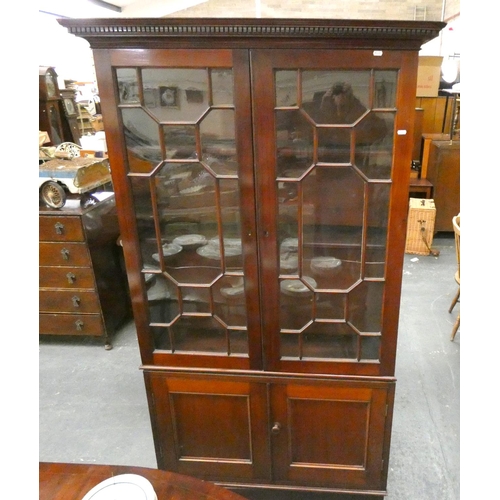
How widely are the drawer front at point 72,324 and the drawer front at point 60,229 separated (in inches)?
19.6

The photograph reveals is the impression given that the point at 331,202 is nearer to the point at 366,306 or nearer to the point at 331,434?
the point at 366,306

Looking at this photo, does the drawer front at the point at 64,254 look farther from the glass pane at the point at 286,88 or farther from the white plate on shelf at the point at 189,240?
the glass pane at the point at 286,88

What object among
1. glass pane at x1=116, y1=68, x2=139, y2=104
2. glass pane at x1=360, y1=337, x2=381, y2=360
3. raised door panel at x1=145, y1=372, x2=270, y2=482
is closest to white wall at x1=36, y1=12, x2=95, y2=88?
glass pane at x1=116, y1=68, x2=139, y2=104

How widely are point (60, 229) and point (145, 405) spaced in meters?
1.03

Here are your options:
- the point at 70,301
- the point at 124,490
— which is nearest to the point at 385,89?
the point at 124,490

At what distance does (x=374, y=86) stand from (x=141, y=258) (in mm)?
829

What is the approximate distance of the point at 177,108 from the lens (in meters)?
1.11

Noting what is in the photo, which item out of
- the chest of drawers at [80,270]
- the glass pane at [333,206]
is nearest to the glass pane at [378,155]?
the glass pane at [333,206]

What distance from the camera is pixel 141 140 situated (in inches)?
44.9

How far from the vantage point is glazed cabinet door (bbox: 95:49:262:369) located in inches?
41.9

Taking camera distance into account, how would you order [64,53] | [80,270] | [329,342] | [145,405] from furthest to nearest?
[64,53] → [80,270] → [145,405] → [329,342]

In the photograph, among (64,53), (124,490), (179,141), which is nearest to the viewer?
(124,490)

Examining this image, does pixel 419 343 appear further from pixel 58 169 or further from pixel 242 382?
pixel 58 169

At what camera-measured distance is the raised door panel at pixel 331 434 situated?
1339 millimetres
